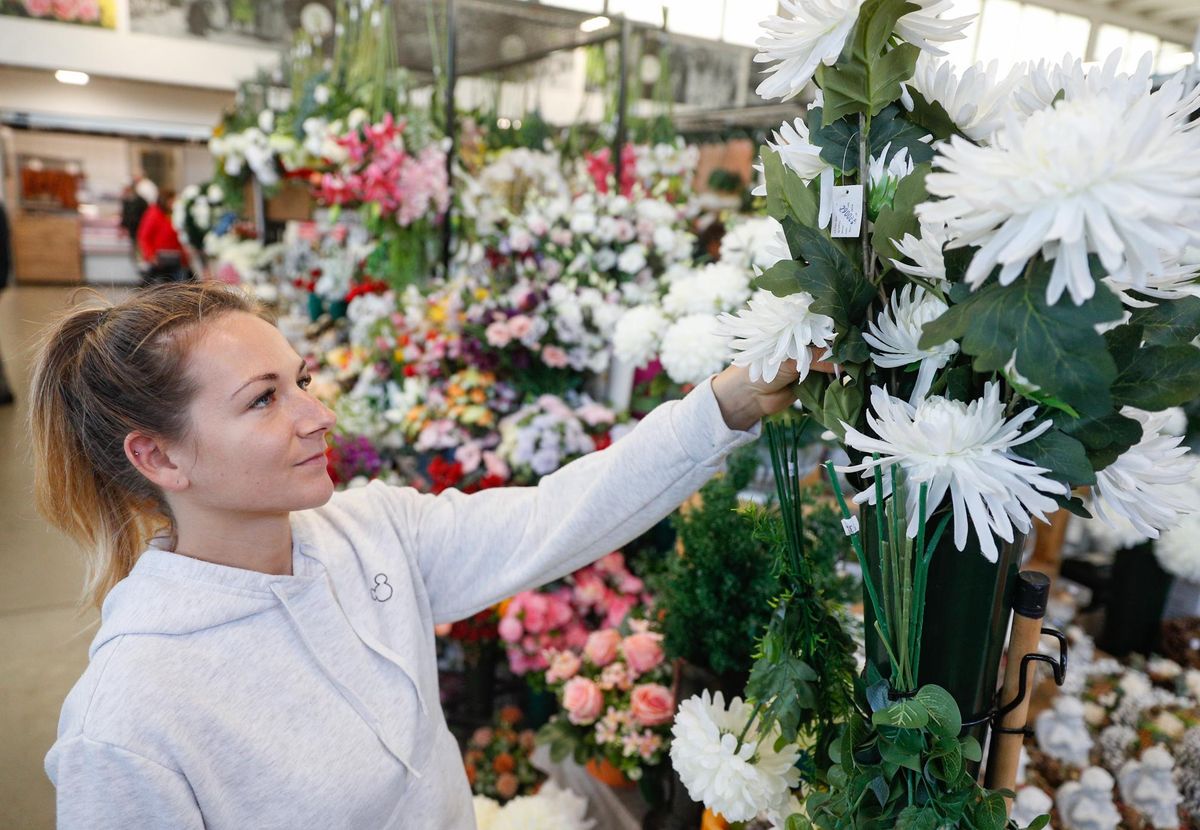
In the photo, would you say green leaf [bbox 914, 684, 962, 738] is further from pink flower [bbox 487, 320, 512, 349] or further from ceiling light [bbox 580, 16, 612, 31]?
ceiling light [bbox 580, 16, 612, 31]

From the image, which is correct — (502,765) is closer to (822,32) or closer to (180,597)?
(180,597)

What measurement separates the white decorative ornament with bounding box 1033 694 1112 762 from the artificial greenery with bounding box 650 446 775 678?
2.45 ft

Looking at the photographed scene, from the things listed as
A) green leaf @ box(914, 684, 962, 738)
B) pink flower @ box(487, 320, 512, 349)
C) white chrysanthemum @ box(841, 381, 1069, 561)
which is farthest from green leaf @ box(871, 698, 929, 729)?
pink flower @ box(487, 320, 512, 349)

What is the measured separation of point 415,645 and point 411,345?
162 cm

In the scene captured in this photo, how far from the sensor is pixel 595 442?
2.30m

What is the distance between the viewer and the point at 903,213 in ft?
2.07

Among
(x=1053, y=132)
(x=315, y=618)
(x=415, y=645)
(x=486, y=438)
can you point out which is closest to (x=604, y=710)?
(x=415, y=645)

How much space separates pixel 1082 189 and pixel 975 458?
0.67 feet

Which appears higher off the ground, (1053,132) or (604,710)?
(1053,132)

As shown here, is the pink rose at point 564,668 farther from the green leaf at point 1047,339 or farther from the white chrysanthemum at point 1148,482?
the green leaf at point 1047,339

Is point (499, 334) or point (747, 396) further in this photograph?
point (499, 334)

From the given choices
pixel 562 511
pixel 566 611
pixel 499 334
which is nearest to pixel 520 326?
pixel 499 334

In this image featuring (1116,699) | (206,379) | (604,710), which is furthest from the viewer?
(1116,699)

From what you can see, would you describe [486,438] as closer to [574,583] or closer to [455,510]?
[574,583]
